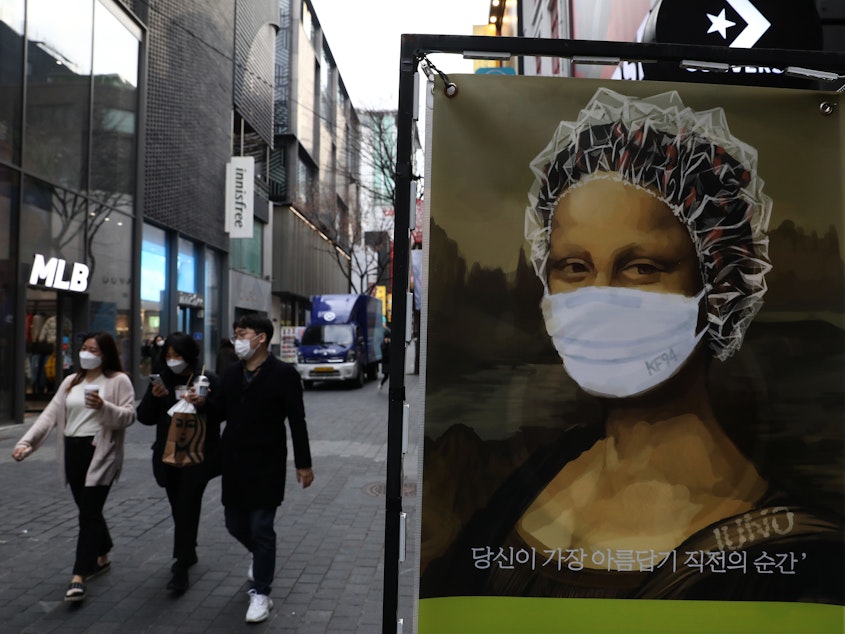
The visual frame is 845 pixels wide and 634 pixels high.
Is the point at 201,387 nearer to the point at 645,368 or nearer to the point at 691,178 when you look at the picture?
the point at 645,368

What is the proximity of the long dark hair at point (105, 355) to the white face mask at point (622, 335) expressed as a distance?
3891mm

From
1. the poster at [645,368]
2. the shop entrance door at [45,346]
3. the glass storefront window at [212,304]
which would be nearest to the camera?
the poster at [645,368]

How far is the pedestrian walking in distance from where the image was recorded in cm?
455

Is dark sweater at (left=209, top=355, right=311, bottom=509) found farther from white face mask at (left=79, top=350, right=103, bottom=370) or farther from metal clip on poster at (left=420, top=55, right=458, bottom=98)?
metal clip on poster at (left=420, top=55, right=458, bottom=98)

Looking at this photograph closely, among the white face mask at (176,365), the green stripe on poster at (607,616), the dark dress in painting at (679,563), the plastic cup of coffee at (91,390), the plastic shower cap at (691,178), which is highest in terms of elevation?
the plastic shower cap at (691,178)

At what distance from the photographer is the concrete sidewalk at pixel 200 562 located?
4.53m

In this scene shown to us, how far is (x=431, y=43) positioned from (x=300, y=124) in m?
42.2

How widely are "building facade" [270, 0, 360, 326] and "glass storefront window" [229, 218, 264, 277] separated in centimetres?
415

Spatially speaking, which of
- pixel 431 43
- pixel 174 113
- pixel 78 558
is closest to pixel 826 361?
pixel 431 43

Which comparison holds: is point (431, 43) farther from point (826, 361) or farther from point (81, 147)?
point (81, 147)

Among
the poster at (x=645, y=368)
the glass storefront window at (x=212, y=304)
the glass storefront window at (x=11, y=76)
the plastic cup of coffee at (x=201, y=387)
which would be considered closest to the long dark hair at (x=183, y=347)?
the plastic cup of coffee at (x=201, y=387)

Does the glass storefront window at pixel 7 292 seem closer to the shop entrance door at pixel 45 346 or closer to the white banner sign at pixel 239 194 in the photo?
the shop entrance door at pixel 45 346

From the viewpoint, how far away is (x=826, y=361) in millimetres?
2391

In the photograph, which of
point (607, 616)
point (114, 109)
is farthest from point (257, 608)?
point (114, 109)
